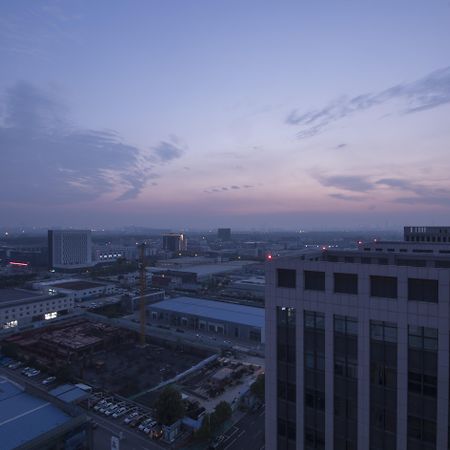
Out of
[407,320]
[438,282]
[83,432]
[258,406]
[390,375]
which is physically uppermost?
[438,282]

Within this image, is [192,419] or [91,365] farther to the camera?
[91,365]

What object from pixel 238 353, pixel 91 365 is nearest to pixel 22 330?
pixel 91 365

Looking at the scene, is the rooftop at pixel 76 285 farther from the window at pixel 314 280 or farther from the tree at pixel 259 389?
the window at pixel 314 280

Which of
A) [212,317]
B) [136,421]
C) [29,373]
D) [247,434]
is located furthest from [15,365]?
[247,434]

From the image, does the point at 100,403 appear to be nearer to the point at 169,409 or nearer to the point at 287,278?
the point at 169,409

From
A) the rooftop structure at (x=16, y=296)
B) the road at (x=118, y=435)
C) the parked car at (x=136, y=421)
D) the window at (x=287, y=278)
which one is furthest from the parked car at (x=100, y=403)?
the rooftop structure at (x=16, y=296)

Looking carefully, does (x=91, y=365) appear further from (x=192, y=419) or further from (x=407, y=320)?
(x=407, y=320)
